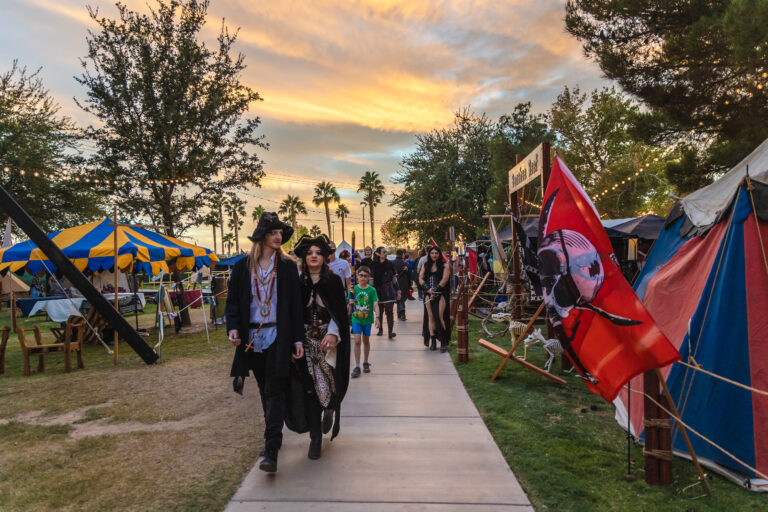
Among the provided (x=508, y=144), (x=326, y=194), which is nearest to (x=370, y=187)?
(x=326, y=194)

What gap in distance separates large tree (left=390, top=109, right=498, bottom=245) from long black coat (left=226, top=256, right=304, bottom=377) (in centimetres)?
2615

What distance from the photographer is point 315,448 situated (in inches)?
149

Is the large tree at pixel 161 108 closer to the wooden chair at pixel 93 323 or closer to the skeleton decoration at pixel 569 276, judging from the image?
the wooden chair at pixel 93 323

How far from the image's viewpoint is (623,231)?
1159 cm

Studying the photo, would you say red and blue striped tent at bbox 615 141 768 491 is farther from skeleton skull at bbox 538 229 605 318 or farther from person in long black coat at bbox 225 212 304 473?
person in long black coat at bbox 225 212 304 473

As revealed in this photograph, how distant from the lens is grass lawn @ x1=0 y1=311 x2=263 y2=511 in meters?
3.29

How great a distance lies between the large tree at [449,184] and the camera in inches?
1217

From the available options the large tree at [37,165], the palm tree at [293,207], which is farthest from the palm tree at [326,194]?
the large tree at [37,165]

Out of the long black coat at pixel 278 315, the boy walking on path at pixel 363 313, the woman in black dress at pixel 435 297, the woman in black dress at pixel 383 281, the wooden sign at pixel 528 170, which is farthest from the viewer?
the woman in black dress at pixel 383 281

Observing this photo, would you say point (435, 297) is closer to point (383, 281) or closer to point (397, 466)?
point (383, 281)

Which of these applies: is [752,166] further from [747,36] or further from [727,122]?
[727,122]

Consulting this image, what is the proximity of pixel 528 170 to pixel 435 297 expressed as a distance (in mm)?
2739

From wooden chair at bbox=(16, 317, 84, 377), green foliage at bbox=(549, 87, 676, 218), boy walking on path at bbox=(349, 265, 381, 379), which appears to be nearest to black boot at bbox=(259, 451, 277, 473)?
boy walking on path at bbox=(349, 265, 381, 379)

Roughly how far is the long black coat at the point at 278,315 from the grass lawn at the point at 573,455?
2.02 m
